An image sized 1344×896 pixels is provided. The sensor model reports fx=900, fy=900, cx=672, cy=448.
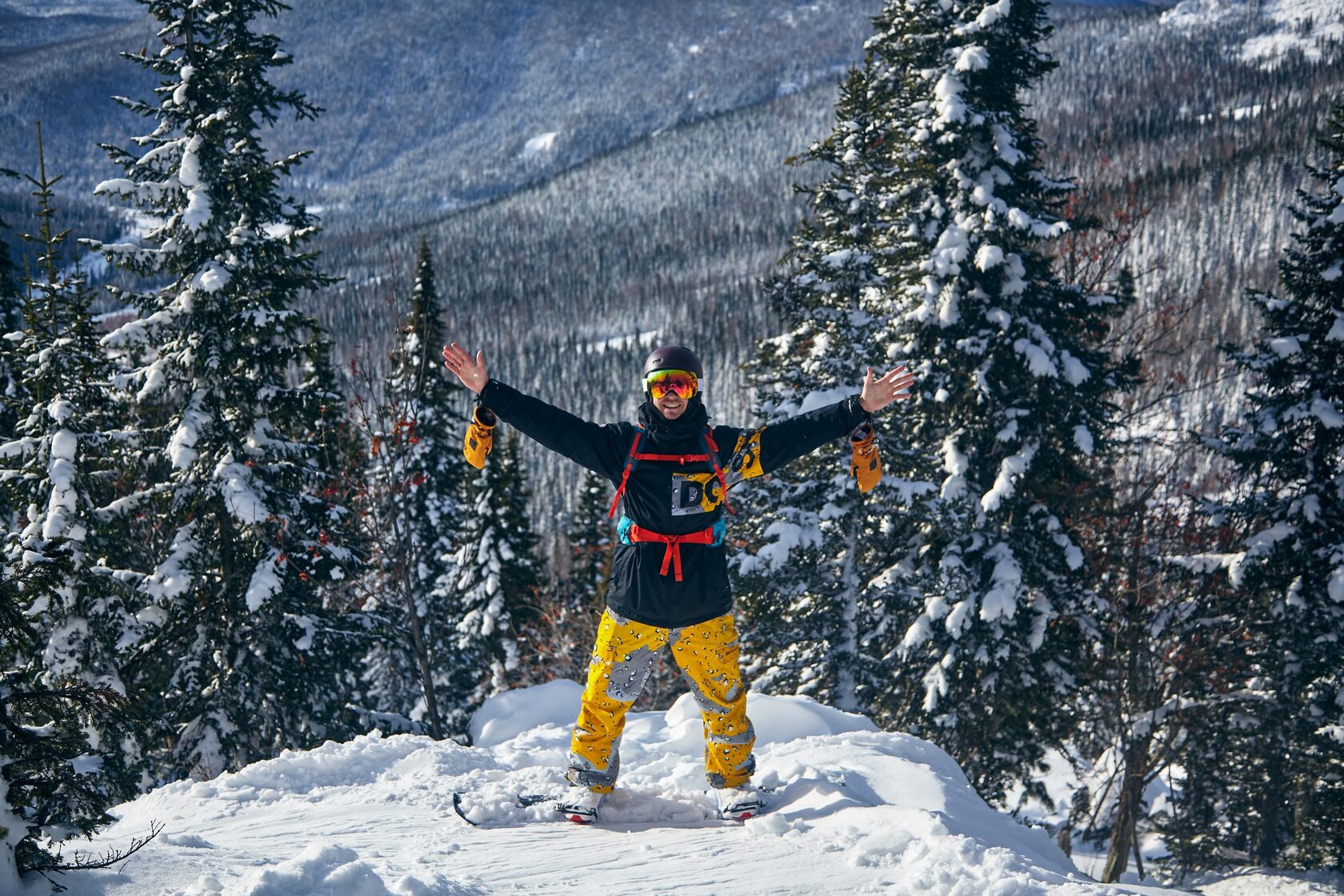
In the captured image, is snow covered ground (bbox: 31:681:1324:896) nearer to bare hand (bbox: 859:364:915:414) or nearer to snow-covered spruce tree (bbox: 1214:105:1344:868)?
bare hand (bbox: 859:364:915:414)

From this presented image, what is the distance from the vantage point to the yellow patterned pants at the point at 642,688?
19.2 ft

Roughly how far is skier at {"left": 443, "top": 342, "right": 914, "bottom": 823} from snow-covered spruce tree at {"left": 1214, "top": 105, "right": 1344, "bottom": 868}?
12.0m

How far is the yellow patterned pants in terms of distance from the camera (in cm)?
586

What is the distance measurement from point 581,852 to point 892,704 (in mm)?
12212

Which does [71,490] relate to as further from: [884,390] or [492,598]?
[492,598]

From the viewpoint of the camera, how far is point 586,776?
Result: 19.2ft

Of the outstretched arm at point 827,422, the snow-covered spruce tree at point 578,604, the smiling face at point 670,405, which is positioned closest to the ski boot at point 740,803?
the outstretched arm at point 827,422

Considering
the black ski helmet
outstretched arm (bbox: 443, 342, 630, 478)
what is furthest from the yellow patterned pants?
the black ski helmet

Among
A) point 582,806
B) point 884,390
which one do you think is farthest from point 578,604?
point 884,390

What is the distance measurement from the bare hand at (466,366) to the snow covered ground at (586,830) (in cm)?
268

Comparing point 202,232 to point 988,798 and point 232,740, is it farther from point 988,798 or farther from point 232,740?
point 988,798

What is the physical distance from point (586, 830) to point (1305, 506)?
44.9 feet

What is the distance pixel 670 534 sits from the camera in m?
5.75

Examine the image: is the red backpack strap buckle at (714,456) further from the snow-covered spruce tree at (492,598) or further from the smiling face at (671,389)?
the snow-covered spruce tree at (492,598)
